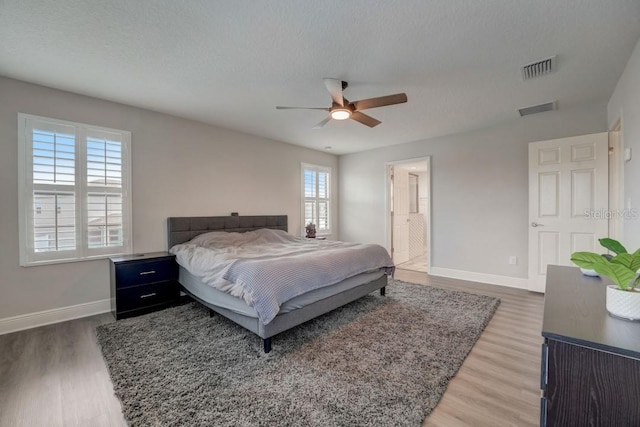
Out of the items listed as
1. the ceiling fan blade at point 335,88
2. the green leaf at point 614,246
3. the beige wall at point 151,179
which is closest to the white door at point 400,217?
the beige wall at point 151,179

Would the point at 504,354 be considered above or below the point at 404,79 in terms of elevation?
below

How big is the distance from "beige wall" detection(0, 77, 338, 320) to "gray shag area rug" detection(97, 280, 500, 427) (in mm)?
851

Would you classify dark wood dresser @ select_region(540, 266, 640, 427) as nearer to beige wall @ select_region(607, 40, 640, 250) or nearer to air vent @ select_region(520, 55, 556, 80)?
beige wall @ select_region(607, 40, 640, 250)

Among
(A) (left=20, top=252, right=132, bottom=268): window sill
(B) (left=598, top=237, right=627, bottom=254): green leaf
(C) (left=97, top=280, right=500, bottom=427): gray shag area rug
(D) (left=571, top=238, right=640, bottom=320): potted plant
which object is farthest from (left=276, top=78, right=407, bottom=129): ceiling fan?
(A) (left=20, top=252, right=132, bottom=268): window sill

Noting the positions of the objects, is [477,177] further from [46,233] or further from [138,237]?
[46,233]

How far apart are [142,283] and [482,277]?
4.98 metres

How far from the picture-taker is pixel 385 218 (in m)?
5.81

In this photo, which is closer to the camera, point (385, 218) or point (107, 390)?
point (107, 390)

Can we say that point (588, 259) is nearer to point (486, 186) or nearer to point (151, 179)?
point (486, 186)

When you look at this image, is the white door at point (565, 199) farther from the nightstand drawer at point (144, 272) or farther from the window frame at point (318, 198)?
the nightstand drawer at point (144, 272)

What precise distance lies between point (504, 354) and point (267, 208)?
400 cm

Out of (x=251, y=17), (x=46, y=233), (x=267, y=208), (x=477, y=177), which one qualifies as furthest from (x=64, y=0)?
(x=477, y=177)

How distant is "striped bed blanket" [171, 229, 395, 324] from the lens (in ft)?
7.32

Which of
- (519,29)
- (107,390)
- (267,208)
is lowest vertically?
(107,390)
